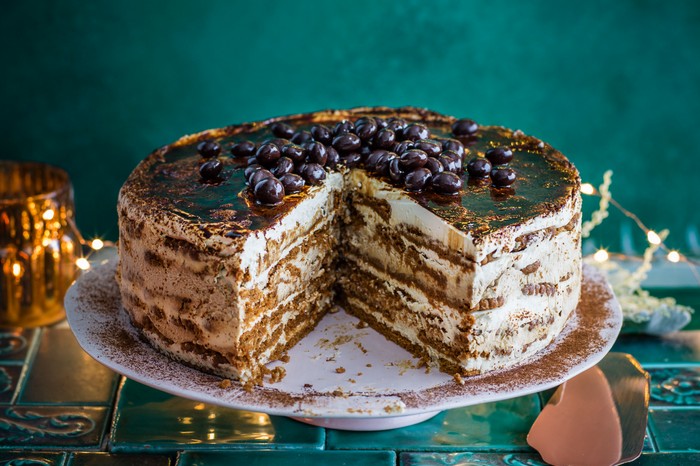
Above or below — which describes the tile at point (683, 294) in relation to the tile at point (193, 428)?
above

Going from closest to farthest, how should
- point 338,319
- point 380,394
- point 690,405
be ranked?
point 380,394 → point 690,405 → point 338,319

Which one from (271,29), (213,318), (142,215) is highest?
(271,29)

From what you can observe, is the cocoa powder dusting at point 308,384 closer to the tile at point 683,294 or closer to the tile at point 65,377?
the tile at point 65,377

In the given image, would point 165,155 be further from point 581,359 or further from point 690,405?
point 690,405

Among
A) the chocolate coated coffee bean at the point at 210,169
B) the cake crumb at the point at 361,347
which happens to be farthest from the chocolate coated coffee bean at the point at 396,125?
the cake crumb at the point at 361,347

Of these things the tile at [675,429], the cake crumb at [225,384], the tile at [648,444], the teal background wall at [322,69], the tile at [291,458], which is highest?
the teal background wall at [322,69]

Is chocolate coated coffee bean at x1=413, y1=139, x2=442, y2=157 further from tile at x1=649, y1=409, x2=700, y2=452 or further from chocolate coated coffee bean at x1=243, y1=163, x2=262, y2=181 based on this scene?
tile at x1=649, y1=409, x2=700, y2=452

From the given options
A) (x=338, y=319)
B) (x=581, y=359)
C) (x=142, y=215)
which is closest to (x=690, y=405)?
(x=581, y=359)

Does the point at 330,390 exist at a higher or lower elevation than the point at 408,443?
higher
